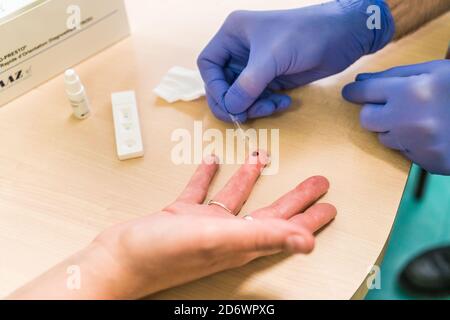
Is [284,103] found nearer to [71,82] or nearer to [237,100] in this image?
[237,100]

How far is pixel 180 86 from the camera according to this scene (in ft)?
2.56

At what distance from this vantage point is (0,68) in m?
0.73

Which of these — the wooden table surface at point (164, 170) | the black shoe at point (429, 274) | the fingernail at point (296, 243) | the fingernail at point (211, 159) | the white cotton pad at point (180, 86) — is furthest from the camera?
the black shoe at point (429, 274)

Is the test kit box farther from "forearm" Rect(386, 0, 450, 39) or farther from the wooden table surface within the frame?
"forearm" Rect(386, 0, 450, 39)

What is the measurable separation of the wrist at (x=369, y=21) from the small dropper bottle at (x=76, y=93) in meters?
0.44

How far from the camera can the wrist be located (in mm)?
744

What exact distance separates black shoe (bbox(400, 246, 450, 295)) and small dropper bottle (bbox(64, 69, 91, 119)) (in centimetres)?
80

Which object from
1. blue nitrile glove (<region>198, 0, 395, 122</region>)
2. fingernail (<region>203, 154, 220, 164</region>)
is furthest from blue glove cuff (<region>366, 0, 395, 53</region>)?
fingernail (<region>203, 154, 220, 164</region>)

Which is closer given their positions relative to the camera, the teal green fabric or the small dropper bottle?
the small dropper bottle

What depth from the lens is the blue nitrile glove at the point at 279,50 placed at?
70cm

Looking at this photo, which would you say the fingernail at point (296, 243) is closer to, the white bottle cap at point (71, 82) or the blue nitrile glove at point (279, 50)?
the blue nitrile glove at point (279, 50)

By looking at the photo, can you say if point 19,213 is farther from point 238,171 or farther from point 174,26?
point 174,26

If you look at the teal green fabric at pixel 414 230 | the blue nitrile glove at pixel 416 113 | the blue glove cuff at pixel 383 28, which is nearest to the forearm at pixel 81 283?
the blue nitrile glove at pixel 416 113
